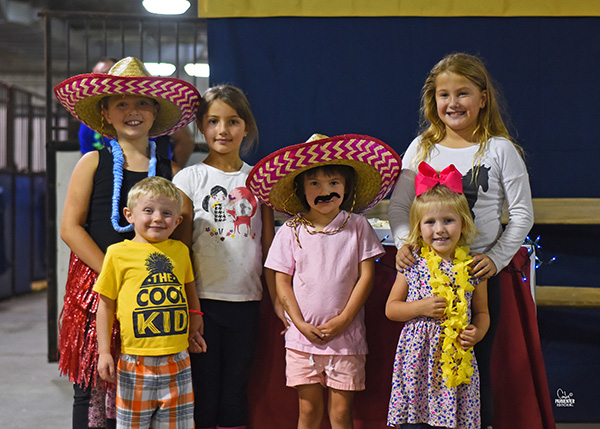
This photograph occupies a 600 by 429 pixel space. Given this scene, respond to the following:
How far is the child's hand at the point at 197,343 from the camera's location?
1911 millimetres

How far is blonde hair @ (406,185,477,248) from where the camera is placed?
175 cm

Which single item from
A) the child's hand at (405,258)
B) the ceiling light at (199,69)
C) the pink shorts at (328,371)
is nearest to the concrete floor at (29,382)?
the pink shorts at (328,371)

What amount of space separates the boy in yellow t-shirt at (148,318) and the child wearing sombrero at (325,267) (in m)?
0.33

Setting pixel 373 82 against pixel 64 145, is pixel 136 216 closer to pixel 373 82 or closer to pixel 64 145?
pixel 373 82

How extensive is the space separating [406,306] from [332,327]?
243mm

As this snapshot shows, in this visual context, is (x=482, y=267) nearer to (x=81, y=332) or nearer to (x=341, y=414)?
(x=341, y=414)

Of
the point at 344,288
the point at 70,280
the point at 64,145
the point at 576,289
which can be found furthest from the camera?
the point at 64,145

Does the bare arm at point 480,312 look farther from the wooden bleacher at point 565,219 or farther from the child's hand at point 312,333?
the wooden bleacher at point 565,219

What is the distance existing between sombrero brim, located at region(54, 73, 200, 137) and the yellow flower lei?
105 cm

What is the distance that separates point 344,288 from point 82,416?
101 cm

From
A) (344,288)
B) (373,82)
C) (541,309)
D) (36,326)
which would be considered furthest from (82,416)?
(36,326)

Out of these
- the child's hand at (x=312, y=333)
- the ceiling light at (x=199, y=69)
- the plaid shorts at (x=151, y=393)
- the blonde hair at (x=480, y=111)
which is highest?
the ceiling light at (x=199, y=69)

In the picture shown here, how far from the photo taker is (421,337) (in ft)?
5.82

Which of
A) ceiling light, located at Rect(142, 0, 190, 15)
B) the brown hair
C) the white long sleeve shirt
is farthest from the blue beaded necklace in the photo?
ceiling light, located at Rect(142, 0, 190, 15)
